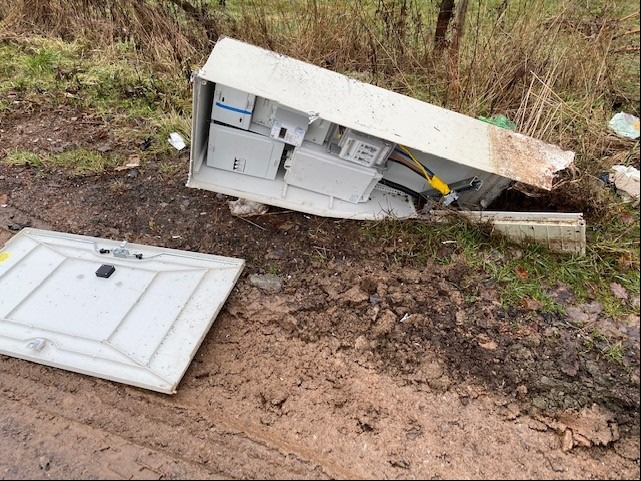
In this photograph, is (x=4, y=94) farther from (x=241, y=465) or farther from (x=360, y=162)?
(x=241, y=465)

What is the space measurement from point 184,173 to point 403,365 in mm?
1973

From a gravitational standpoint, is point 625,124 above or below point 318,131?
above

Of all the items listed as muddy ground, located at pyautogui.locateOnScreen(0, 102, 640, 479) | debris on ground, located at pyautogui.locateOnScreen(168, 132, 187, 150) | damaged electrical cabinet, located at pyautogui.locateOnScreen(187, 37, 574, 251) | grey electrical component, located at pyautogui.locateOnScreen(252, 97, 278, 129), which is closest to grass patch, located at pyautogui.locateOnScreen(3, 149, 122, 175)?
debris on ground, located at pyautogui.locateOnScreen(168, 132, 187, 150)

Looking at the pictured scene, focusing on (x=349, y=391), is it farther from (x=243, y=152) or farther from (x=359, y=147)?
(x=243, y=152)

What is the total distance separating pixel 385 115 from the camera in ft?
7.23

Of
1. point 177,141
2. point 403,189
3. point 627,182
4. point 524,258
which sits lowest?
point 177,141

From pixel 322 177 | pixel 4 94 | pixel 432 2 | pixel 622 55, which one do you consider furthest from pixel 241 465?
pixel 4 94

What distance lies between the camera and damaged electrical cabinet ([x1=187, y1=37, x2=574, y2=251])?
2143 mm

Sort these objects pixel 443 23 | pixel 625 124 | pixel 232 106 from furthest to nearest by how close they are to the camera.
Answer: pixel 443 23 < pixel 625 124 < pixel 232 106

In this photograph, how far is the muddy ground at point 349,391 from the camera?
5.77 feet

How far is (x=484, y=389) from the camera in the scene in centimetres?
199

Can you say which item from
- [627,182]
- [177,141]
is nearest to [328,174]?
[177,141]

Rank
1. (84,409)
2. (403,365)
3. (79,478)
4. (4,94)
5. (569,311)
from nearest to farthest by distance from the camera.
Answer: (79,478) → (84,409) → (403,365) → (569,311) → (4,94)

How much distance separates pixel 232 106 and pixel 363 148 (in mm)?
709
